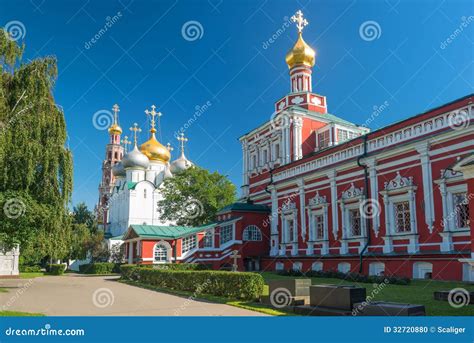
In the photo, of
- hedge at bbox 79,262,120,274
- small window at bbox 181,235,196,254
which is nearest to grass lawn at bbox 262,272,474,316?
small window at bbox 181,235,196,254

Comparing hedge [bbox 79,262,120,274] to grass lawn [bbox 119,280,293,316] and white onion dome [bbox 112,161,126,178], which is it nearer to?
grass lawn [bbox 119,280,293,316]

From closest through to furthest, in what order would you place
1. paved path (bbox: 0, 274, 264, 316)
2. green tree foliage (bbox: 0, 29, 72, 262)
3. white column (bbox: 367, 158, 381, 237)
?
paved path (bbox: 0, 274, 264, 316), green tree foliage (bbox: 0, 29, 72, 262), white column (bbox: 367, 158, 381, 237)

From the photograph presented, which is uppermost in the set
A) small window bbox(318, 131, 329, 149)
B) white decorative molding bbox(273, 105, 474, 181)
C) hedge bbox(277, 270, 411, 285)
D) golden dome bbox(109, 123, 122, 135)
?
golden dome bbox(109, 123, 122, 135)

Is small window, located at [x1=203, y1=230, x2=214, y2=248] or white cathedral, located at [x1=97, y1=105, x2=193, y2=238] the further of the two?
white cathedral, located at [x1=97, y1=105, x2=193, y2=238]

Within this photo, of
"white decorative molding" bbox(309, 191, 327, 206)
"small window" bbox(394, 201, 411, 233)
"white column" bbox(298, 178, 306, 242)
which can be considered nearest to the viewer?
"small window" bbox(394, 201, 411, 233)

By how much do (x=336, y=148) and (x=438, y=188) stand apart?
6932 mm

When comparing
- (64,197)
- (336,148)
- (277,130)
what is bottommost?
(64,197)

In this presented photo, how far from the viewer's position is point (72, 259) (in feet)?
165

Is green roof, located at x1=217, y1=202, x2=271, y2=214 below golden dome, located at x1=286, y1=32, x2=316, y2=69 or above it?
below

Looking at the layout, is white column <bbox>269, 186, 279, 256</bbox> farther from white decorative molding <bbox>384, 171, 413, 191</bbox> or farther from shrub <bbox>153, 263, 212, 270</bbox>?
white decorative molding <bbox>384, 171, 413, 191</bbox>

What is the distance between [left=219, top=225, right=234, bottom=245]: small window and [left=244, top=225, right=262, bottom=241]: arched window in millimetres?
951

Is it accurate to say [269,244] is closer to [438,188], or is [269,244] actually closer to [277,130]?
[277,130]

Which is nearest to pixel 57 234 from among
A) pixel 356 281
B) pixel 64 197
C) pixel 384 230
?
pixel 64 197

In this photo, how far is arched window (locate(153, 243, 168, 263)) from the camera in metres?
31.5
